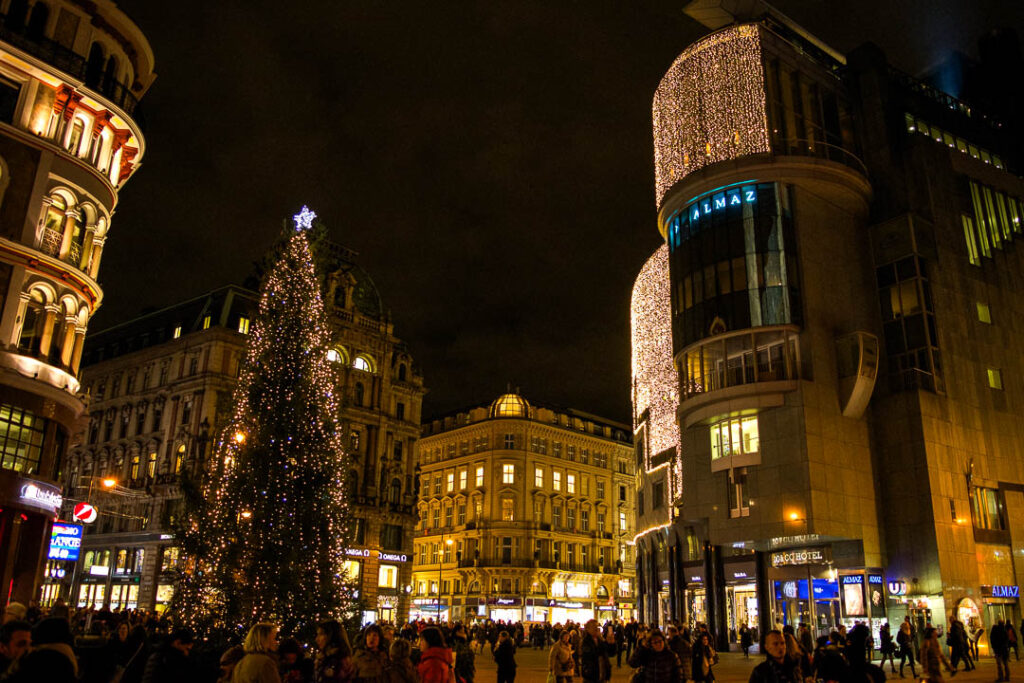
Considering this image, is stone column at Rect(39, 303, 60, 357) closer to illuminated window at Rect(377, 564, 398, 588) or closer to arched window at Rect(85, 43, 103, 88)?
arched window at Rect(85, 43, 103, 88)

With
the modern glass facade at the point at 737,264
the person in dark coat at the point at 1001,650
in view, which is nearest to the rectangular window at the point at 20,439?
the modern glass facade at the point at 737,264

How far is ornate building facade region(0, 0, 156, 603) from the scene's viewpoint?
26.9 meters

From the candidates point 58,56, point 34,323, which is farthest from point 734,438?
point 58,56

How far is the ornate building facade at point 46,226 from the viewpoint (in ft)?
88.4

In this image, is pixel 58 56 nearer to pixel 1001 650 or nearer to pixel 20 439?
pixel 20 439

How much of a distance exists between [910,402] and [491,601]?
5103 centimetres

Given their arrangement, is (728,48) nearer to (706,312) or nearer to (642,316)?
(706,312)

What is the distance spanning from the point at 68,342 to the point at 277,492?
17.0 metres

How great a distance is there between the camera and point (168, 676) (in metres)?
7.50

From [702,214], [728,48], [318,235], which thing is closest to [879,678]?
[318,235]

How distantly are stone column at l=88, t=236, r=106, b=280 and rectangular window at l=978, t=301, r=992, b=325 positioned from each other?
4470 cm

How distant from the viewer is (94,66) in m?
31.7

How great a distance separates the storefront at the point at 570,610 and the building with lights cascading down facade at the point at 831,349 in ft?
117

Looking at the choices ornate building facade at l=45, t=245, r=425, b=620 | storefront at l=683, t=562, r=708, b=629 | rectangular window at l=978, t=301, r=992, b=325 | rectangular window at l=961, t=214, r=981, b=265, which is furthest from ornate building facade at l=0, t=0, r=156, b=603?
rectangular window at l=978, t=301, r=992, b=325
